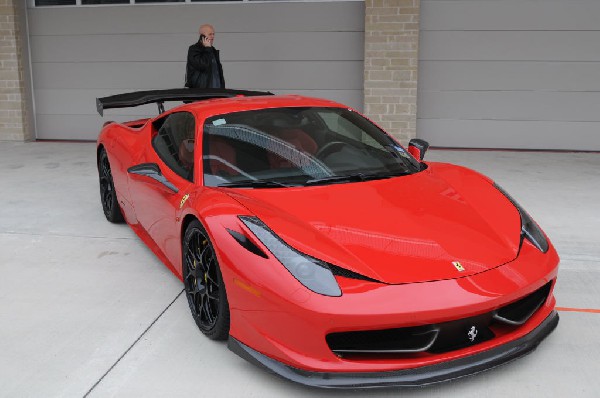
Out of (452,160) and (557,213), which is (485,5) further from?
(557,213)

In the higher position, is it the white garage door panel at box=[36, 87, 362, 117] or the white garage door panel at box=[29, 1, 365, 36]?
the white garage door panel at box=[29, 1, 365, 36]

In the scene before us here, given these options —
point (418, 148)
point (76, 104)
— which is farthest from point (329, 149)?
point (76, 104)

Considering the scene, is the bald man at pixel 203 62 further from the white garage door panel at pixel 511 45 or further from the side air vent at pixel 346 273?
the side air vent at pixel 346 273

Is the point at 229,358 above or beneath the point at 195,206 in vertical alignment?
beneath

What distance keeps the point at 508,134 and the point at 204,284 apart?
24.3 feet

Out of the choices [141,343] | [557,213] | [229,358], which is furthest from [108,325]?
[557,213]

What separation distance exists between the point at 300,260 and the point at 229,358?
2.25 ft

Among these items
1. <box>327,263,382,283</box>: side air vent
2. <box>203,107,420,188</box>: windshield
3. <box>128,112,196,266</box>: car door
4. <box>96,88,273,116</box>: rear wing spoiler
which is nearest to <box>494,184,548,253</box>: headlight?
<box>203,107,420,188</box>: windshield

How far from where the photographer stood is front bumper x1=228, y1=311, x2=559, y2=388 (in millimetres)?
2475

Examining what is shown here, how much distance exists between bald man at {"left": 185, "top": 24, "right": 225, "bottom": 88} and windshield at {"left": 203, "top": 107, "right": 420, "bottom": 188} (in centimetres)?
388

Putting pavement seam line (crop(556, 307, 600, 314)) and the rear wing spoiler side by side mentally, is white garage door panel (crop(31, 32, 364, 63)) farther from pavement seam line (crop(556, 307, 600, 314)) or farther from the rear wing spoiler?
pavement seam line (crop(556, 307, 600, 314))

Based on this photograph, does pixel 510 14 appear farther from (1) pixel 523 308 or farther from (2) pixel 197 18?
(1) pixel 523 308

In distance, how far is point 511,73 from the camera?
9.34 meters

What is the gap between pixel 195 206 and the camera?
320 centimetres
